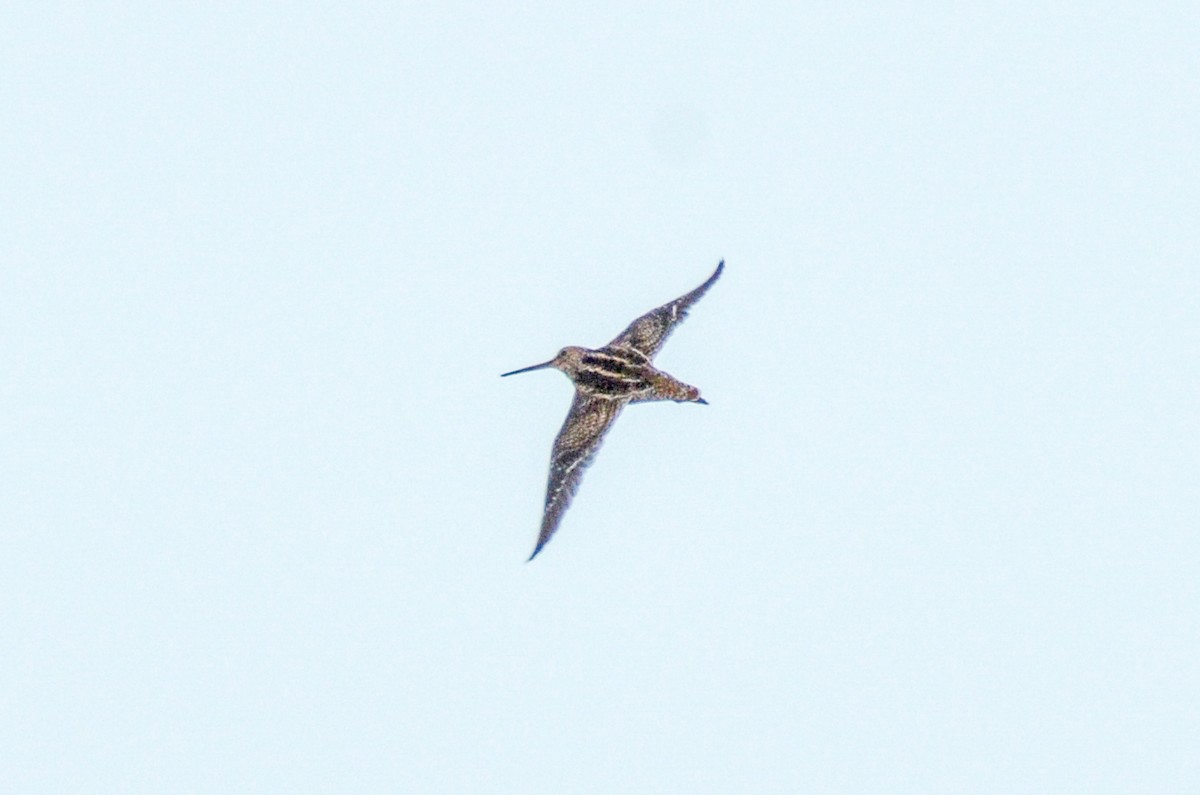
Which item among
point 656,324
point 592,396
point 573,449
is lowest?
point 573,449

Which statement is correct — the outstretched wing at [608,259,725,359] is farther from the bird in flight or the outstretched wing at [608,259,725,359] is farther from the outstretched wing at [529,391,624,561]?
the outstretched wing at [529,391,624,561]

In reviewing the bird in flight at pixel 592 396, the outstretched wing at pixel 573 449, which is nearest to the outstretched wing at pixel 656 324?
the bird in flight at pixel 592 396

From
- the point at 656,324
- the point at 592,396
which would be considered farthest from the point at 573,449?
the point at 656,324

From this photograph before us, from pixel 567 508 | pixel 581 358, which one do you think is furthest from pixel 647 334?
pixel 567 508

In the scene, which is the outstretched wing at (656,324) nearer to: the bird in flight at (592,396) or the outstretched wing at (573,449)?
the bird in flight at (592,396)

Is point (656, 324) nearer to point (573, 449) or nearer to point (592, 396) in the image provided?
point (592, 396)

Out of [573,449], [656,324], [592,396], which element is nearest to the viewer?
[573,449]
